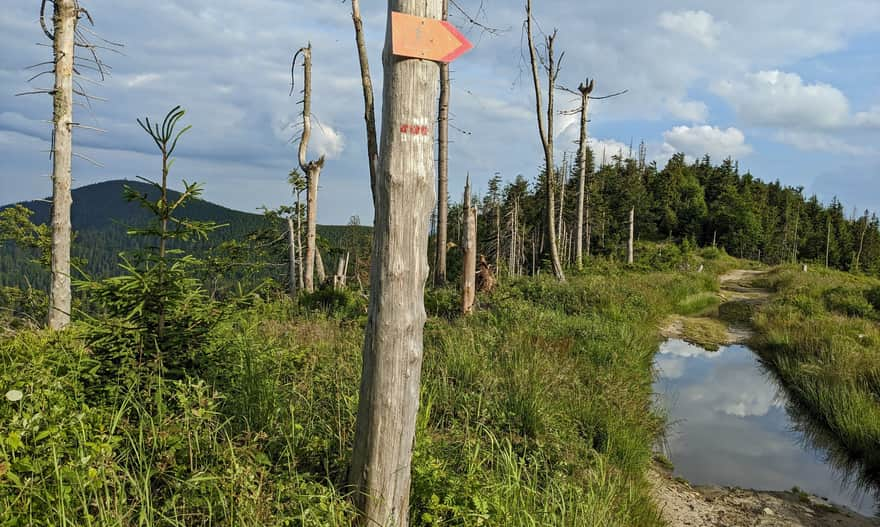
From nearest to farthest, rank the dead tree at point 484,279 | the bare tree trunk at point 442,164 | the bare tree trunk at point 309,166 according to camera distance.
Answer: the dead tree at point 484,279
the bare tree trunk at point 442,164
the bare tree trunk at point 309,166

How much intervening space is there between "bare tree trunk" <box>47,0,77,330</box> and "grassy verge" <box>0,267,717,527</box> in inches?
165

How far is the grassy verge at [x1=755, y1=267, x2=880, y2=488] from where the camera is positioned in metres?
6.74

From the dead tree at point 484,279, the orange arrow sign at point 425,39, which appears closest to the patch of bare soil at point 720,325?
the dead tree at point 484,279

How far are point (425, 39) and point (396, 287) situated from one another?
130cm

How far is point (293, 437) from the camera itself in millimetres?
3488

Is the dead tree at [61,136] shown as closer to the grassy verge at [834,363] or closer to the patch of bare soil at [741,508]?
the patch of bare soil at [741,508]

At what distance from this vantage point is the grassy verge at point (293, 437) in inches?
108

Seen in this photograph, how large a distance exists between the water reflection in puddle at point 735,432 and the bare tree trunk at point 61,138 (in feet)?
34.8

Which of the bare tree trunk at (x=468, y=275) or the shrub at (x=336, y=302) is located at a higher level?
the bare tree trunk at (x=468, y=275)

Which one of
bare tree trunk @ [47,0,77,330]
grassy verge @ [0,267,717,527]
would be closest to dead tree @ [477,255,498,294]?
grassy verge @ [0,267,717,527]

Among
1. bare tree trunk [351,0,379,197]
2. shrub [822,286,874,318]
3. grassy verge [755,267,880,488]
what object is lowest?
grassy verge [755,267,880,488]

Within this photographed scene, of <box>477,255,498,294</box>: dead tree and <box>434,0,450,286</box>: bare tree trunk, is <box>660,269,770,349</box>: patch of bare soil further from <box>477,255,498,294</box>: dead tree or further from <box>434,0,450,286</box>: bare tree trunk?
<box>434,0,450,286</box>: bare tree trunk

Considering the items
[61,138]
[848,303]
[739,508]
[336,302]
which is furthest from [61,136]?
[848,303]

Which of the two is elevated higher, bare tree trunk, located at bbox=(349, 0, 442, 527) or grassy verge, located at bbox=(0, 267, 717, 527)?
bare tree trunk, located at bbox=(349, 0, 442, 527)
